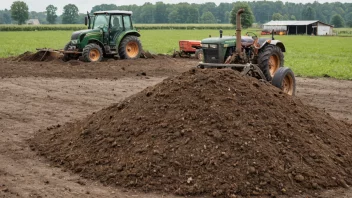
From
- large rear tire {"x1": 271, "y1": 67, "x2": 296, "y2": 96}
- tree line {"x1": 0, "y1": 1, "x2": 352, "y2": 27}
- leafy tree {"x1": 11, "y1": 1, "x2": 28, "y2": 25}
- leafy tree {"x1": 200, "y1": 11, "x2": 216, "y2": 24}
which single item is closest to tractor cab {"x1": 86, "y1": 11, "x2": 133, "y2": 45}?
large rear tire {"x1": 271, "y1": 67, "x2": 296, "y2": 96}

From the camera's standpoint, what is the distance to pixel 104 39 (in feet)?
71.8

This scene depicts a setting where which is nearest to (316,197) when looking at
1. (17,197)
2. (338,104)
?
(17,197)

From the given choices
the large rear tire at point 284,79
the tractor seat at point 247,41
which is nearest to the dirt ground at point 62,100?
the large rear tire at point 284,79

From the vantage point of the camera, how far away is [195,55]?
24734 mm

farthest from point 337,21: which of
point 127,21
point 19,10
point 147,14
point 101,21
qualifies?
point 101,21

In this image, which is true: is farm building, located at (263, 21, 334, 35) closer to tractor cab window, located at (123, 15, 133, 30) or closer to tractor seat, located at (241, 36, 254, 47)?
tractor cab window, located at (123, 15, 133, 30)

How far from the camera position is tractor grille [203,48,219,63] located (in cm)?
1333

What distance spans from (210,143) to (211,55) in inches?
262

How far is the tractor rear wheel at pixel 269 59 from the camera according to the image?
1326 centimetres

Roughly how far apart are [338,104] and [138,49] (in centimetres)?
1201

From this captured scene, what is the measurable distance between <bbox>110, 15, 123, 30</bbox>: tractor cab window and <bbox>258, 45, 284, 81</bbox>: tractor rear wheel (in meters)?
9.89

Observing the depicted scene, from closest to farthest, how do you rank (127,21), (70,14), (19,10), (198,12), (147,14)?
(127,21), (19,10), (70,14), (198,12), (147,14)

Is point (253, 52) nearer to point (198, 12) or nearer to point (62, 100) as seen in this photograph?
point (62, 100)

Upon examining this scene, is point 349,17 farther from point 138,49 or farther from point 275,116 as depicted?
point 275,116
